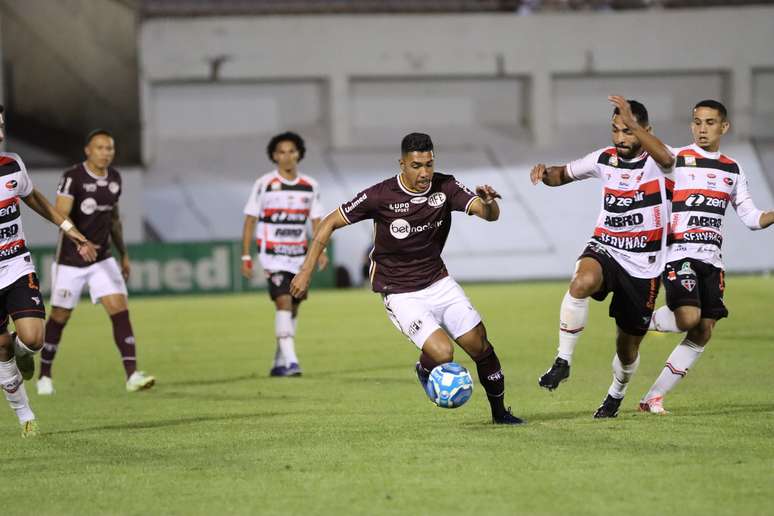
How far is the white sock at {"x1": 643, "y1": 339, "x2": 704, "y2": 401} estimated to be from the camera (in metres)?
9.34

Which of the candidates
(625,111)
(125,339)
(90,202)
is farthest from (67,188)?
(625,111)

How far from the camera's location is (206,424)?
9680 millimetres

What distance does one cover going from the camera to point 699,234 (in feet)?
30.6

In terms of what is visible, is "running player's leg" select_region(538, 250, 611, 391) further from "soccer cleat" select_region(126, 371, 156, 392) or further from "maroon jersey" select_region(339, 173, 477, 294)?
"soccer cleat" select_region(126, 371, 156, 392)

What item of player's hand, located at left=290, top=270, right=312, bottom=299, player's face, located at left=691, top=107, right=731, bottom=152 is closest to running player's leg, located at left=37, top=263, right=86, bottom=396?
player's hand, located at left=290, top=270, right=312, bottom=299

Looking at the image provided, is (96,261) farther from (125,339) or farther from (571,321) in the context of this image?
(571,321)

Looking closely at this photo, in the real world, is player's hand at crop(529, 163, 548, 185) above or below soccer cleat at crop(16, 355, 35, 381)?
above

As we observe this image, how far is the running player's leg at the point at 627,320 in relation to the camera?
29.5 ft

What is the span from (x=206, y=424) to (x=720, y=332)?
9.56 metres

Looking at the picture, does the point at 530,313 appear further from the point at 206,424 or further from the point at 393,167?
the point at 393,167

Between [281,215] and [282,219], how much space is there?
0.04 m

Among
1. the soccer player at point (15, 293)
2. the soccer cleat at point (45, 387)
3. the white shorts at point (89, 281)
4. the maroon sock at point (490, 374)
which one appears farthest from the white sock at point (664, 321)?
the soccer cleat at point (45, 387)

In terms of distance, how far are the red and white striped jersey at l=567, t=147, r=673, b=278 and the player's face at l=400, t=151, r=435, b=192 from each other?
110 cm

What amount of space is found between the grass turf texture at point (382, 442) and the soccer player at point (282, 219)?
0.94 metres
